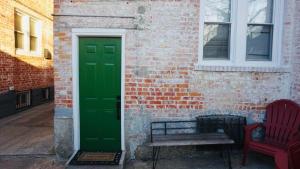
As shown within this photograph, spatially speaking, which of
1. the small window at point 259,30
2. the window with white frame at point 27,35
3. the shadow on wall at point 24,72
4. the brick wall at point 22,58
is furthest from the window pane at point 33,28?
the small window at point 259,30

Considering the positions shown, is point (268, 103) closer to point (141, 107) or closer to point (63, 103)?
point (141, 107)

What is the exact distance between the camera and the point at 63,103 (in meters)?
5.12

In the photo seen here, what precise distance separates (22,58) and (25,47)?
0.63 metres

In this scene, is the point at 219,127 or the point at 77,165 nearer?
the point at 77,165

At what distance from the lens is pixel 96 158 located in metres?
4.87

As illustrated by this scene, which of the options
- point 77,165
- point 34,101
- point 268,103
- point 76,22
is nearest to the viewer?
point 77,165

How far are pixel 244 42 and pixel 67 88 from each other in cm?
380

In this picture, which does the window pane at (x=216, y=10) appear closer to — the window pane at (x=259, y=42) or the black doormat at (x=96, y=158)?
the window pane at (x=259, y=42)

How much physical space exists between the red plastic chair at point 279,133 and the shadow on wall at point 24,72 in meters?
7.87

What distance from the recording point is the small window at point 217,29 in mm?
5332

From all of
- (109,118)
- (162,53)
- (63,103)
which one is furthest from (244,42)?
(63,103)

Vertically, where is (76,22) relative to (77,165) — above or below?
above

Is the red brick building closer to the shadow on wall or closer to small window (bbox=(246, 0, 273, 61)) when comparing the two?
the shadow on wall

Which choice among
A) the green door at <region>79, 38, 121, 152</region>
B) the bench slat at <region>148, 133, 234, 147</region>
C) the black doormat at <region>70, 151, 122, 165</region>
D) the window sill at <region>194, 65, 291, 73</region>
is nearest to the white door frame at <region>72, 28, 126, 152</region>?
the green door at <region>79, 38, 121, 152</region>
